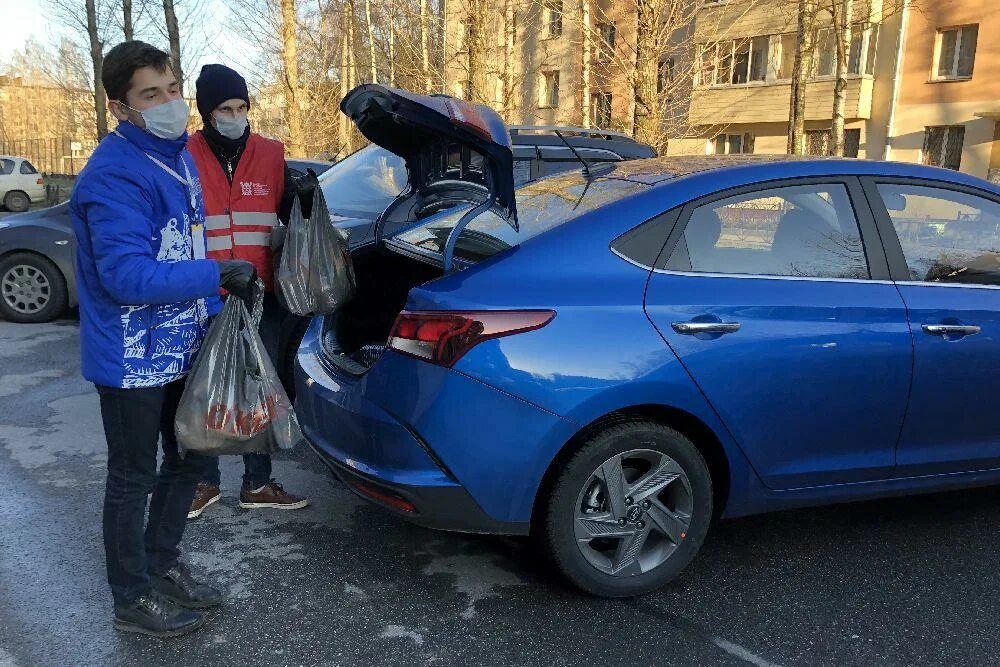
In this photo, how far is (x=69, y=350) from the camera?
657 cm

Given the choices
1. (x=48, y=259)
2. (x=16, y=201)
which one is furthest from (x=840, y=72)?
(x=16, y=201)

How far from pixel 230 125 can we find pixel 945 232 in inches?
117

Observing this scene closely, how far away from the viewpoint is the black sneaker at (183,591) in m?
2.81

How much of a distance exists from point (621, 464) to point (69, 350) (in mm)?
5395

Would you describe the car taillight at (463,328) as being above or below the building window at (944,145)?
below

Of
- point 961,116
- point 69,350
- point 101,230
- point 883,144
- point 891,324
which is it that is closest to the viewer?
point 101,230

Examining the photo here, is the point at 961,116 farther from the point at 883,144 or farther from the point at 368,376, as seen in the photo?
the point at 368,376

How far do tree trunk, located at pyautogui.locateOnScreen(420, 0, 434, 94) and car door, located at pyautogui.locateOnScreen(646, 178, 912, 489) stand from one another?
822 inches

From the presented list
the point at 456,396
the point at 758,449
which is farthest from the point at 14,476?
the point at 758,449

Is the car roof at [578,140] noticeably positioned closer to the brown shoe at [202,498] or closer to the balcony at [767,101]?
the brown shoe at [202,498]

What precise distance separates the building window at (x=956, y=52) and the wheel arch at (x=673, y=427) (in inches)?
1044

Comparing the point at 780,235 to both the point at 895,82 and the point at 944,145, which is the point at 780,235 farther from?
the point at 895,82

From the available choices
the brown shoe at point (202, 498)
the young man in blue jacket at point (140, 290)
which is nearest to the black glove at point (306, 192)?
the young man in blue jacket at point (140, 290)

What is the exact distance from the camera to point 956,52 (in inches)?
983
